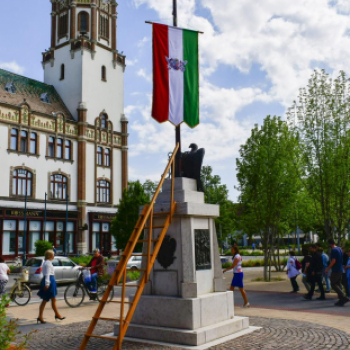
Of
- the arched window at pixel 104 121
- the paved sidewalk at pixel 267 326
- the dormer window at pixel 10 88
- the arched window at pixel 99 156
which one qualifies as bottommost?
the paved sidewalk at pixel 267 326

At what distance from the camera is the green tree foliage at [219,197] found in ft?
165

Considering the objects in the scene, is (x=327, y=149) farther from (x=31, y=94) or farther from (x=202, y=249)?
(x=31, y=94)

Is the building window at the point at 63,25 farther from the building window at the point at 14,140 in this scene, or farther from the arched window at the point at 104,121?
the building window at the point at 14,140

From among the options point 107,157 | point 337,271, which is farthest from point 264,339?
point 107,157

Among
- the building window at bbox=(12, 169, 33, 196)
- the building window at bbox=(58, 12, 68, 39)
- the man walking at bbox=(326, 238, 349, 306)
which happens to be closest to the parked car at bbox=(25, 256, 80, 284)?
the man walking at bbox=(326, 238, 349, 306)

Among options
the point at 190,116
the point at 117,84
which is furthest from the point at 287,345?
the point at 117,84

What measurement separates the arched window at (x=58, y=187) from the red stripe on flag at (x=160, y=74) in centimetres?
3281

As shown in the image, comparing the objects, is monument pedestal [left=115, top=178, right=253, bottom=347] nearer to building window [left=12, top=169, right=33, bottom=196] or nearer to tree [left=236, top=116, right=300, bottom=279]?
tree [left=236, top=116, right=300, bottom=279]

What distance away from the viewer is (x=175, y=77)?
9.61 meters

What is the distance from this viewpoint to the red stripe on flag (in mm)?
9383

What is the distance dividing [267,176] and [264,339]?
1411 centimetres

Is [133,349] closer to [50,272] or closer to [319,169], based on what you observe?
[50,272]

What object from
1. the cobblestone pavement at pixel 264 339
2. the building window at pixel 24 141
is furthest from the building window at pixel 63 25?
the cobblestone pavement at pixel 264 339

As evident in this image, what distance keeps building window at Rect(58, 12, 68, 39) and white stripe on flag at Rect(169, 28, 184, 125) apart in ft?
136
